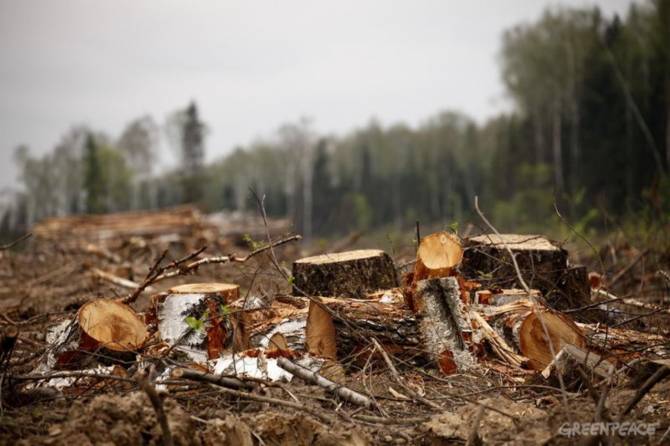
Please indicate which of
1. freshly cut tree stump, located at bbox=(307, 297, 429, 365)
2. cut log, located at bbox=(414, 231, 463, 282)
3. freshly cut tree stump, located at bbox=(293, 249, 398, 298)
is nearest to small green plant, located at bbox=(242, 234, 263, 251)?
freshly cut tree stump, located at bbox=(293, 249, 398, 298)

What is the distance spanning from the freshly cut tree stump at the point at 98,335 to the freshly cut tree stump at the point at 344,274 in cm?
125

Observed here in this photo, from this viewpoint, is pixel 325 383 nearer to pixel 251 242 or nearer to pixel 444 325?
pixel 444 325

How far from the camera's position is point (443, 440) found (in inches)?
89.7

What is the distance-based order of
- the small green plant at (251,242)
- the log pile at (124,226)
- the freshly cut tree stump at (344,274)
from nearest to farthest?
the small green plant at (251,242) → the freshly cut tree stump at (344,274) → the log pile at (124,226)

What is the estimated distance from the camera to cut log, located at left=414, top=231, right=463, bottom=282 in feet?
11.8

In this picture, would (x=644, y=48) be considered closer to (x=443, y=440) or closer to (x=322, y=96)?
(x=443, y=440)

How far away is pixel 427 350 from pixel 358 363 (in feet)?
1.62

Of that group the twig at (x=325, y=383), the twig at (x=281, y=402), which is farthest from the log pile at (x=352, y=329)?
the twig at (x=281, y=402)

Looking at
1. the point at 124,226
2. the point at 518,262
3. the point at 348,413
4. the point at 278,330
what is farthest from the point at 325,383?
the point at 124,226

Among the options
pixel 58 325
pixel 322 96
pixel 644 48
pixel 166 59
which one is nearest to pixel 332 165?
pixel 322 96

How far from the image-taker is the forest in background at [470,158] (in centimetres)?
2019

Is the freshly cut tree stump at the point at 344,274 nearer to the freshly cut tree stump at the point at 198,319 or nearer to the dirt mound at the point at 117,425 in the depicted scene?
the freshly cut tree stump at the point at 198,319

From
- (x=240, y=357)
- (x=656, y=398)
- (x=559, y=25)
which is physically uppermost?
(x=559, y=25)

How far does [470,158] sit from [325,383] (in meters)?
42.3
